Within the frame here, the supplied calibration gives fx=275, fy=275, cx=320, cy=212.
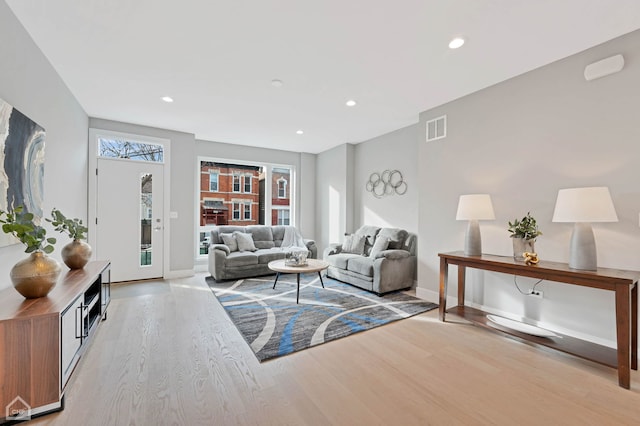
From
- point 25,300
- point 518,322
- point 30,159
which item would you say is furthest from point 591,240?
point 30,159

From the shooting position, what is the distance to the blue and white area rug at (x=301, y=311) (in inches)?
99.3

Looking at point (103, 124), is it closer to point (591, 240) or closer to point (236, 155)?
point (236, 155)

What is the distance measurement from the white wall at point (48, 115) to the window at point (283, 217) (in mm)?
3553

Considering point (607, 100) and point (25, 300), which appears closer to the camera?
point (25, 300)

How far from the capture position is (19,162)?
2.06 meters

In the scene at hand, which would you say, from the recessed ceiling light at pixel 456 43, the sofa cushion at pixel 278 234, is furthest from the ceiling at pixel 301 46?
the sofa cushion at pixel 278 234

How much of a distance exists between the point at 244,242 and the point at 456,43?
14.0 feet

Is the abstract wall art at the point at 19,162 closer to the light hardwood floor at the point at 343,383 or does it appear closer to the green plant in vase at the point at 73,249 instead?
the green plant in vase at the point at 73,249

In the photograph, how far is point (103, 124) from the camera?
429 cm

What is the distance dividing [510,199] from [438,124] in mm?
1333

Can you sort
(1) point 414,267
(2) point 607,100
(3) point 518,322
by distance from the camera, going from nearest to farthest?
(2) point 607,100 → (3) point 518,322 → (1) point 414,267

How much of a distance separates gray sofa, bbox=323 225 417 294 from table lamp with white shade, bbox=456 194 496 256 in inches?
46.7

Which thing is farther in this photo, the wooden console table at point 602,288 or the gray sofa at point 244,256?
the gray sofa at point 244,256

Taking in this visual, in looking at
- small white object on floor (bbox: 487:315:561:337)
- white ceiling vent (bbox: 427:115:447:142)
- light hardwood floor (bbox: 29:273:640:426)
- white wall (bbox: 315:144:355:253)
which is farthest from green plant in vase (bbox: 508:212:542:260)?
white wall (bbox: 315:144:355:253)
